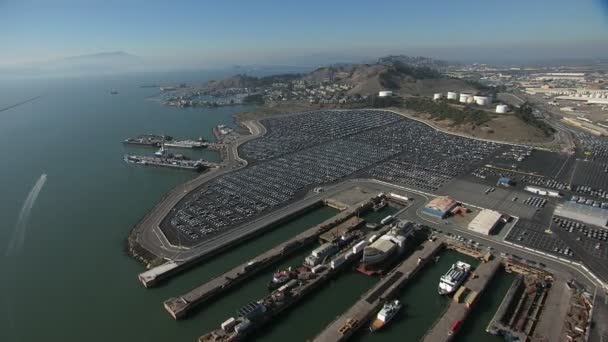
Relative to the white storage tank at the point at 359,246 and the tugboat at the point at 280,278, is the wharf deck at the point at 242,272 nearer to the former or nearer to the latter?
the tugboat at the point at 280,278

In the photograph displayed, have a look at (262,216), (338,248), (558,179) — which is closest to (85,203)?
(262,216)

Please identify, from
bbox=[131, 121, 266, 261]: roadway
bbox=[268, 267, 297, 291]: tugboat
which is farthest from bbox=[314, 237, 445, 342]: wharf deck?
bbox=[131, 121, 266, 261]: roadway

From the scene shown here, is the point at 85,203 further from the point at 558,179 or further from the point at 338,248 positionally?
Answer: the point at 558,179

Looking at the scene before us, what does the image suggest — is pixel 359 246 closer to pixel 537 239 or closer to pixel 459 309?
pixel 459 309

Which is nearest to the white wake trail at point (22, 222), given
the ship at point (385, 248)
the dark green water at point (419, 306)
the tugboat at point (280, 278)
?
the tugboat at point (280, 278)

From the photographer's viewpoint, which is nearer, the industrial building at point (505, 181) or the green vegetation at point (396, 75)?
the industrial building at point (505, 181)

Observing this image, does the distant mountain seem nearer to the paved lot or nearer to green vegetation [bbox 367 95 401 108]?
green vegetation [bbox 367 95 401 108]
